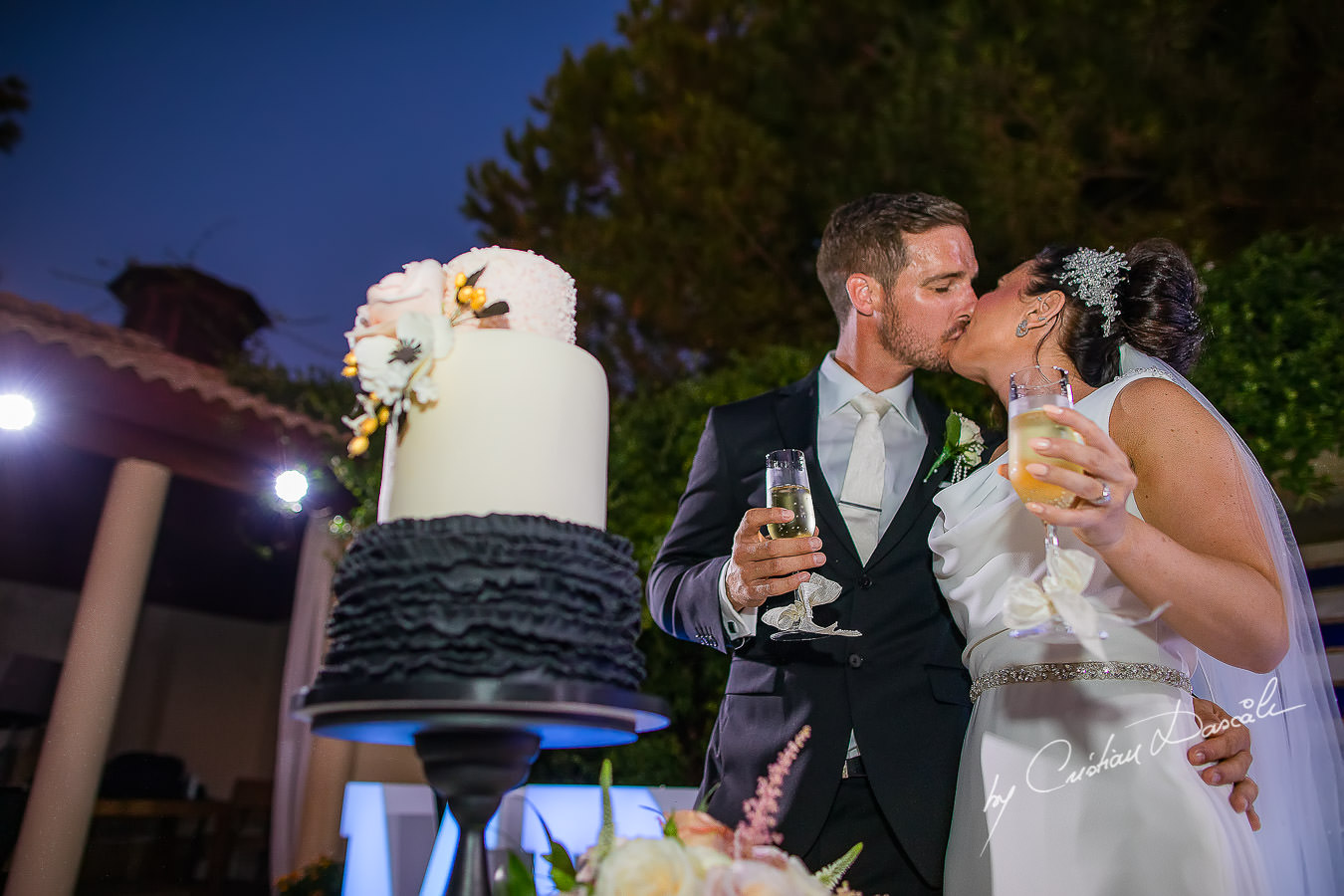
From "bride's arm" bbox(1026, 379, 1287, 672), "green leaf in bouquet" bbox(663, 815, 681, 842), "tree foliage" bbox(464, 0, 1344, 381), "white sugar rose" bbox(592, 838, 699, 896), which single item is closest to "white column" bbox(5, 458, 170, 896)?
"tree foliage" bbox(464, 0, 1344, 381)

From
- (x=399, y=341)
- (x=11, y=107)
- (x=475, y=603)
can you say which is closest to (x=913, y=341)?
(x=399, y=341)

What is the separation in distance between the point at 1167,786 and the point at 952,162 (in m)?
6.63

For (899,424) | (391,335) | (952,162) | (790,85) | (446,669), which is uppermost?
(790,85)

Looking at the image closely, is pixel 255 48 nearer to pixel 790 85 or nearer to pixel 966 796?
pixel 790 85

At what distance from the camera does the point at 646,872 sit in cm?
104

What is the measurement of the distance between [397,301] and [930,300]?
2147mm

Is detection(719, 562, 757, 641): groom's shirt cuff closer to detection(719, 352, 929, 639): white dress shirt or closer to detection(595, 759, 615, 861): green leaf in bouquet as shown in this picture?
detection(719, 352, 929, 639): white dress shirt

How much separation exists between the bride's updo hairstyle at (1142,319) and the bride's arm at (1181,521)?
0.41 m

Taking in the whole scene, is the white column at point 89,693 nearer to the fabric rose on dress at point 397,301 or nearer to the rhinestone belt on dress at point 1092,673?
the fabric rose on dress at point 397,301

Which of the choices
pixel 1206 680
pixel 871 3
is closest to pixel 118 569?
pixel 1206 680

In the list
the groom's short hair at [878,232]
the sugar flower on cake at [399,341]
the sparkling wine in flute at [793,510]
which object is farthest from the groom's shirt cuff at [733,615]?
the groom's short hair at [878,232]

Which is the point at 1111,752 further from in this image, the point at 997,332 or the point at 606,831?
the point at 606,831

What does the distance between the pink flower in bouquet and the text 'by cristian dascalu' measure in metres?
1.18

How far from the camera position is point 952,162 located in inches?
302
